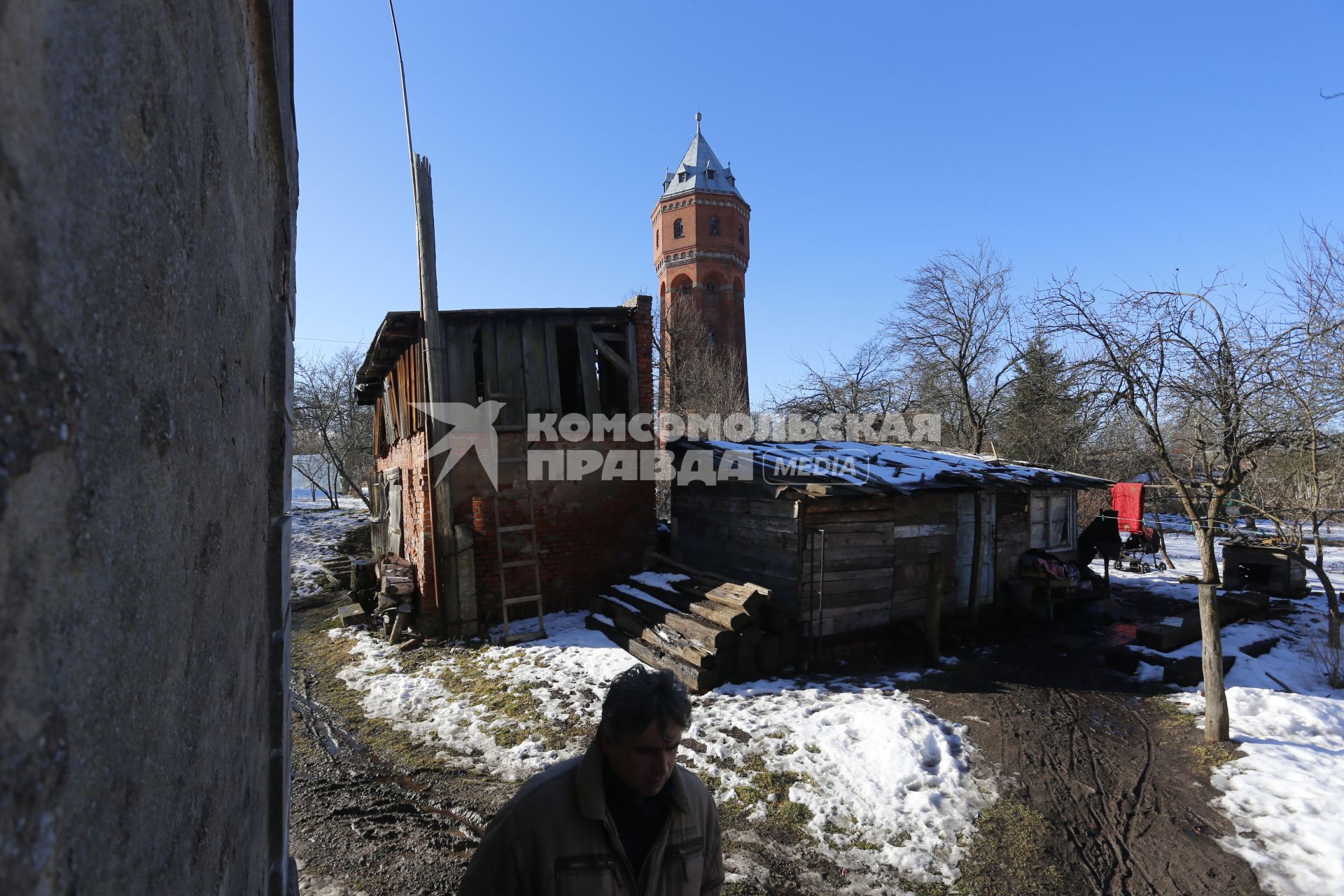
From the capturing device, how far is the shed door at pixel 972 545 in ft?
35.8

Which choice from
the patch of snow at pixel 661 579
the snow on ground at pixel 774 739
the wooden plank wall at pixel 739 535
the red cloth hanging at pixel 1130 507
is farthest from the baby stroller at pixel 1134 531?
the snow on ground at pixel 774 739

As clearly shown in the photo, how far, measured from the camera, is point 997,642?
1042 centimetres

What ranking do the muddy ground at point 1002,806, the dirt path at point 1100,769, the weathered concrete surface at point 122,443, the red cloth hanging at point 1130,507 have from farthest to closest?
the red cloth hanging at point 1130,507 → the dirt path at point 1100,769 → the muddy ground at point 1002,806 → the weathered concrete surface at point 122,443

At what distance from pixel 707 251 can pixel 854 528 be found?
29.3 metres

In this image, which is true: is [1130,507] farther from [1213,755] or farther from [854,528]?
[1213,755]

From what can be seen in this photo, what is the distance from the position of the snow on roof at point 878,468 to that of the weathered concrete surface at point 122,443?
7.77 metres

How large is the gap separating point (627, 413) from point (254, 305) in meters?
9.40

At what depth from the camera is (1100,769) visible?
6.20 meters

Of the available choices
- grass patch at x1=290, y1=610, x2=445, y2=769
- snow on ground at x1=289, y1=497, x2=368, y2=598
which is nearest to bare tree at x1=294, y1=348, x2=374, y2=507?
snow on ground at x1=289, y1=497, x2=368, y2=598

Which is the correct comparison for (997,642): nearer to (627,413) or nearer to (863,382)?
(627,413)

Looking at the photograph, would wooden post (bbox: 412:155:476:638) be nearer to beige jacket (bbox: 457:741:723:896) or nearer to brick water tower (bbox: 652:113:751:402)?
beige jacket (bbox: 457:741:723:896)

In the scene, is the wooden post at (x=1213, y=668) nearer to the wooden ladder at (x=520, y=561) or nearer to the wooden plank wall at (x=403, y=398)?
the wooden ladder at (x=520, y=561)

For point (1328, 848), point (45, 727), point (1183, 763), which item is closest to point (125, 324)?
point (45, 727)

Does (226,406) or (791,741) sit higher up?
(226,406)
